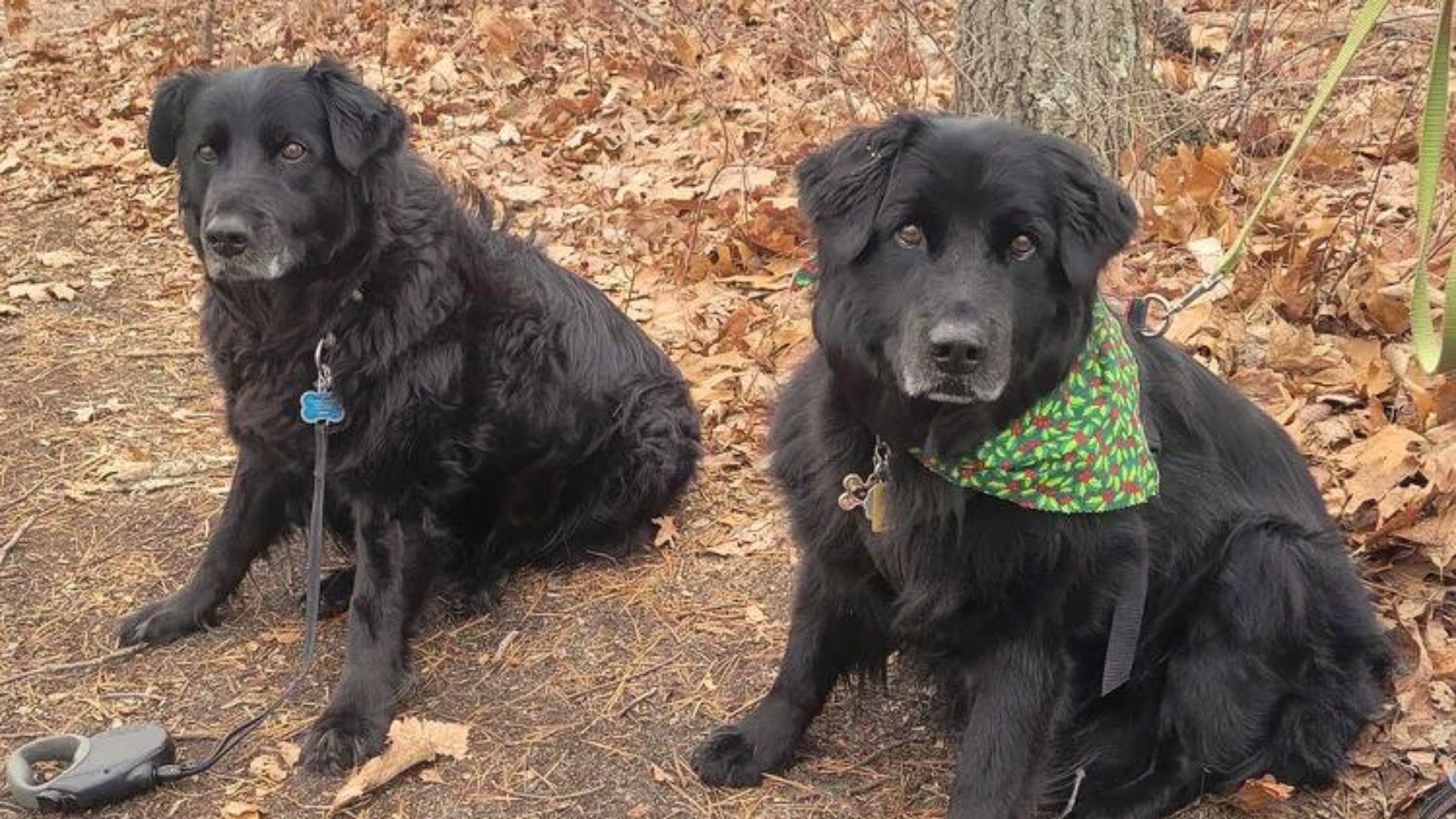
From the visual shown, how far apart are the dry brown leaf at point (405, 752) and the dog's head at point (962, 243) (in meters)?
1.56

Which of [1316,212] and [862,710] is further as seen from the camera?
[1316,212]

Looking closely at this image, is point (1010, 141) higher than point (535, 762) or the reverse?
higher

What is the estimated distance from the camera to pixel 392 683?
3.70m

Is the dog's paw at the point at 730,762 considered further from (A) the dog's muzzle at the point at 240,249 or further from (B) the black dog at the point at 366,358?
(A) the dog's muzzle at the point at 240,249

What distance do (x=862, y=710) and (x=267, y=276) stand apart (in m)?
2.03

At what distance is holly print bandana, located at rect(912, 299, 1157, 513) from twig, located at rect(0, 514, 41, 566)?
10.6 feet

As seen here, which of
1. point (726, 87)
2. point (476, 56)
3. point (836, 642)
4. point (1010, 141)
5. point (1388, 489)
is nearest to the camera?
point (1010, 141)

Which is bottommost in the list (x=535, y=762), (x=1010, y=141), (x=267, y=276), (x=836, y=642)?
(x=535, y=762)

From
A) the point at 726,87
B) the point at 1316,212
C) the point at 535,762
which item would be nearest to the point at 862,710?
the point at 535,762

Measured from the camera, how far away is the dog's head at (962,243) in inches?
105

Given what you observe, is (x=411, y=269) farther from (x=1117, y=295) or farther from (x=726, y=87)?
(x=726, y=87)

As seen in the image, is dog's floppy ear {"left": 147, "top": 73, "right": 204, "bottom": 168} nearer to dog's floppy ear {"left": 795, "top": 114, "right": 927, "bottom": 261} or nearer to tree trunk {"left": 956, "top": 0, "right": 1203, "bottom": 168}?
dog's floppy ear {"left": 795, "top": 114, "right": 927, "bottom": 261}

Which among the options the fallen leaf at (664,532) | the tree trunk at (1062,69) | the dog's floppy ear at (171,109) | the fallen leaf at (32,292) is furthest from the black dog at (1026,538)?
the fallen leaf at (32,292)

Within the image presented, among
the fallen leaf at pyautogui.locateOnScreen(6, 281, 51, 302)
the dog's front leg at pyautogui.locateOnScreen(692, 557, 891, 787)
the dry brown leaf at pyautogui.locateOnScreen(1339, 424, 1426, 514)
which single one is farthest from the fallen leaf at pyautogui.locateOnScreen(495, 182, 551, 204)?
the dry brown leaf at pyautogui.locateOnScreen(1339, 424, 1426, 514)
